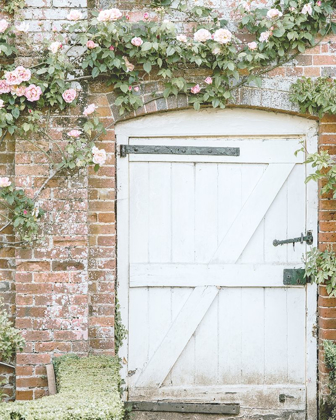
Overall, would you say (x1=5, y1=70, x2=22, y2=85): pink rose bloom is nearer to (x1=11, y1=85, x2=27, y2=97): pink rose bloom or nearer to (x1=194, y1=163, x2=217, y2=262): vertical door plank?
(x1=11, y1=85, x2=27, y2=97): pink rose bloom

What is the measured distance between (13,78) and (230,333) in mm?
2421

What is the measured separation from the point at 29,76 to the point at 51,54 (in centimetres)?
21

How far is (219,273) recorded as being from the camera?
13.5 ft

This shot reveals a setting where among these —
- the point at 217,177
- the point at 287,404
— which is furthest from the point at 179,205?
the point at 287,404

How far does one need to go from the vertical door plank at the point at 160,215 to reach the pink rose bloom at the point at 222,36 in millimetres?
964

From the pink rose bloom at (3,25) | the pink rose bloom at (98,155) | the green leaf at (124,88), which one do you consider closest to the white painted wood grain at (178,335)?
the pink rose bloom at (98,155)

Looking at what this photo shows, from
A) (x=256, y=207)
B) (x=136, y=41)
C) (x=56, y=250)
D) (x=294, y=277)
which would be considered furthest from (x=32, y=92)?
(x=294, y=277)

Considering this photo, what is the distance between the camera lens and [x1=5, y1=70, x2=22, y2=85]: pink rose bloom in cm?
367

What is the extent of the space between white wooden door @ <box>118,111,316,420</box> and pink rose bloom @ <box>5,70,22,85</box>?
0.93m

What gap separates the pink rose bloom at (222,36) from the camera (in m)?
3.69

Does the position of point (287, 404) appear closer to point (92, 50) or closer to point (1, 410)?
point (1, 410)

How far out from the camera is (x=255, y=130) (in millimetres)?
4102

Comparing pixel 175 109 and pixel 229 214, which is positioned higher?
pixel 175 109

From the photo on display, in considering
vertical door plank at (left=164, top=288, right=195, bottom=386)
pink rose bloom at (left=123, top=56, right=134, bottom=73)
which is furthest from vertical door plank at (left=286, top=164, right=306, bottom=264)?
pink rose bloom at (left=123, top=56, right=134, bottom=73)
